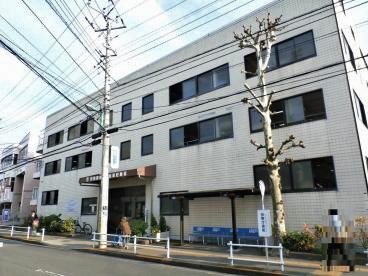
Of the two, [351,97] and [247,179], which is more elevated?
[351,97]

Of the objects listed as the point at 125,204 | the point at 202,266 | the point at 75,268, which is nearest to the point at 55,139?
the point at 125,204

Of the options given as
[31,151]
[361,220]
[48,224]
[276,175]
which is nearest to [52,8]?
[276,175]

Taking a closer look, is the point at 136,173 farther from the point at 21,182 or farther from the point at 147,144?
the point at 21,182

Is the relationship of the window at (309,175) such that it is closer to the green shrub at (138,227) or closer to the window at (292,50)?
the window at (292,50)

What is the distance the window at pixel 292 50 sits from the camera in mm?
16344

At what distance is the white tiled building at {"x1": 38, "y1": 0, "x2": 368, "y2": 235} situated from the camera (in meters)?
14.6

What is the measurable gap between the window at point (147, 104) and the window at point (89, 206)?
845 cm

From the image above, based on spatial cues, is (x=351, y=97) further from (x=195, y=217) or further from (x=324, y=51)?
(x=195, y=217)

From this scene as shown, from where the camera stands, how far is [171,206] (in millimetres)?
20750

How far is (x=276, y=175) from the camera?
13.2 metres

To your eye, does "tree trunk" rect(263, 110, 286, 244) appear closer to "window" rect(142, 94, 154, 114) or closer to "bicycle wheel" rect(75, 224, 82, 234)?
"window" rect(142, 94, 154, 114)

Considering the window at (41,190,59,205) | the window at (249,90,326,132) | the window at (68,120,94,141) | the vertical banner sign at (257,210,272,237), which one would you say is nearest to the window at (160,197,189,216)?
the window at (249,90,326,132)

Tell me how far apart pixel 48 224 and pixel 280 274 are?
23426 mm

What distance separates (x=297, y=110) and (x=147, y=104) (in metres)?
11.6
